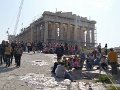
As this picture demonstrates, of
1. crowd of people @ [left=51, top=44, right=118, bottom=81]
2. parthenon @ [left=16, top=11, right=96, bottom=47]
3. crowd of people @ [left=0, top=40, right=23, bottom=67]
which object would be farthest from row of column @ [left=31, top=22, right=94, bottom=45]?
crowd of people @ [left=0, top=40, right=23, bottom=67]

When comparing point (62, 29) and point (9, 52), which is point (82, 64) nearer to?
point (9, 52)

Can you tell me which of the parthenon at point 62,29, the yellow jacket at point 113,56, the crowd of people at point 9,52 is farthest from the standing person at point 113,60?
the parthenon at point 62,29

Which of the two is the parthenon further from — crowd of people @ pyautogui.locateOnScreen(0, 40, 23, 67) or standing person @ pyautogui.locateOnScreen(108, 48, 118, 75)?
standing person @ pyautogui.locateOnScreen(108, 48, 118, 75)

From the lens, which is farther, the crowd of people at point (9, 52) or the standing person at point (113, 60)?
the crowd of people at point (9, 52)

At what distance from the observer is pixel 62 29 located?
8269cm

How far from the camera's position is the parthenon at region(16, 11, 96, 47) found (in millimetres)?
76250

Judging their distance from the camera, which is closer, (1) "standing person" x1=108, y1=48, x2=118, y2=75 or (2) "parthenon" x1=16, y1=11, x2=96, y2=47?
(1) "standing person" x1=108, y1=48, x2=118, y2=75

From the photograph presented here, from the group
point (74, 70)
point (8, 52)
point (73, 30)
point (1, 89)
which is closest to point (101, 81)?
point (74, 70)

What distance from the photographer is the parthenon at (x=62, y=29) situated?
76.2 metres

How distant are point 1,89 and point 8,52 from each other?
9.07m

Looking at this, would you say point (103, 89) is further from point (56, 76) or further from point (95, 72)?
point (95, 72)

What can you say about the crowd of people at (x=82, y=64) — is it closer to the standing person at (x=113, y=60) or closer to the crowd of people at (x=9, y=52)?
the standing person at (x=113, y=60)

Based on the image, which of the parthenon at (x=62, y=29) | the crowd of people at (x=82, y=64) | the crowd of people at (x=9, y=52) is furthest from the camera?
the parthenon at (x=62, y=29)

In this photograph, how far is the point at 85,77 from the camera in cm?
2175
